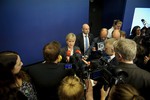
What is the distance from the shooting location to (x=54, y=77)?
1638 millimetres

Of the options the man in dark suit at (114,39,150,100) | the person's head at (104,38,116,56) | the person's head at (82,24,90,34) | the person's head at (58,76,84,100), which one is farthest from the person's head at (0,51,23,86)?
the person's head at (82,24,90,34)

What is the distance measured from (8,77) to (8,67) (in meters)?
0.09

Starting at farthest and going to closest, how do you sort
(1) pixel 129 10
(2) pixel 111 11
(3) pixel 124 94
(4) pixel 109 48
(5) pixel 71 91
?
(2) pixel 111 11, (1) pixel 129 10, (4) pixel 109 48, (5) pixel 71 91, (3) pixel 124 94

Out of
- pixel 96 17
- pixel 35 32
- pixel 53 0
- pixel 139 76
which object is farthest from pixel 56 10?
pixel 139 76

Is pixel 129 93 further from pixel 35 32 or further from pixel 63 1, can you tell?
pixel 63 1

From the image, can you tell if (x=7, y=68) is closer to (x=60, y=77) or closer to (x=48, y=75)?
(x=48, y=75)

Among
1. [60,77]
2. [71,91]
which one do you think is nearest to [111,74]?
[71,91]

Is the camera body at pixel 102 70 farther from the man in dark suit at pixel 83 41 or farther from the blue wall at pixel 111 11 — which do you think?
the blue wall at pixel 111 11

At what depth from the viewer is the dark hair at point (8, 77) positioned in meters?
1.23

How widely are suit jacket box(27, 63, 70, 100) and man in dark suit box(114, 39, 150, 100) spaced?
0.60m

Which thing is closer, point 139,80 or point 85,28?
point 139,80

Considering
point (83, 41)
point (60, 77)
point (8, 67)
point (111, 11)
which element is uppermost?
point (111, 11)

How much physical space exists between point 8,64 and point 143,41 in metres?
2.18

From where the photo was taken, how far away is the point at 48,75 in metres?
1.63
